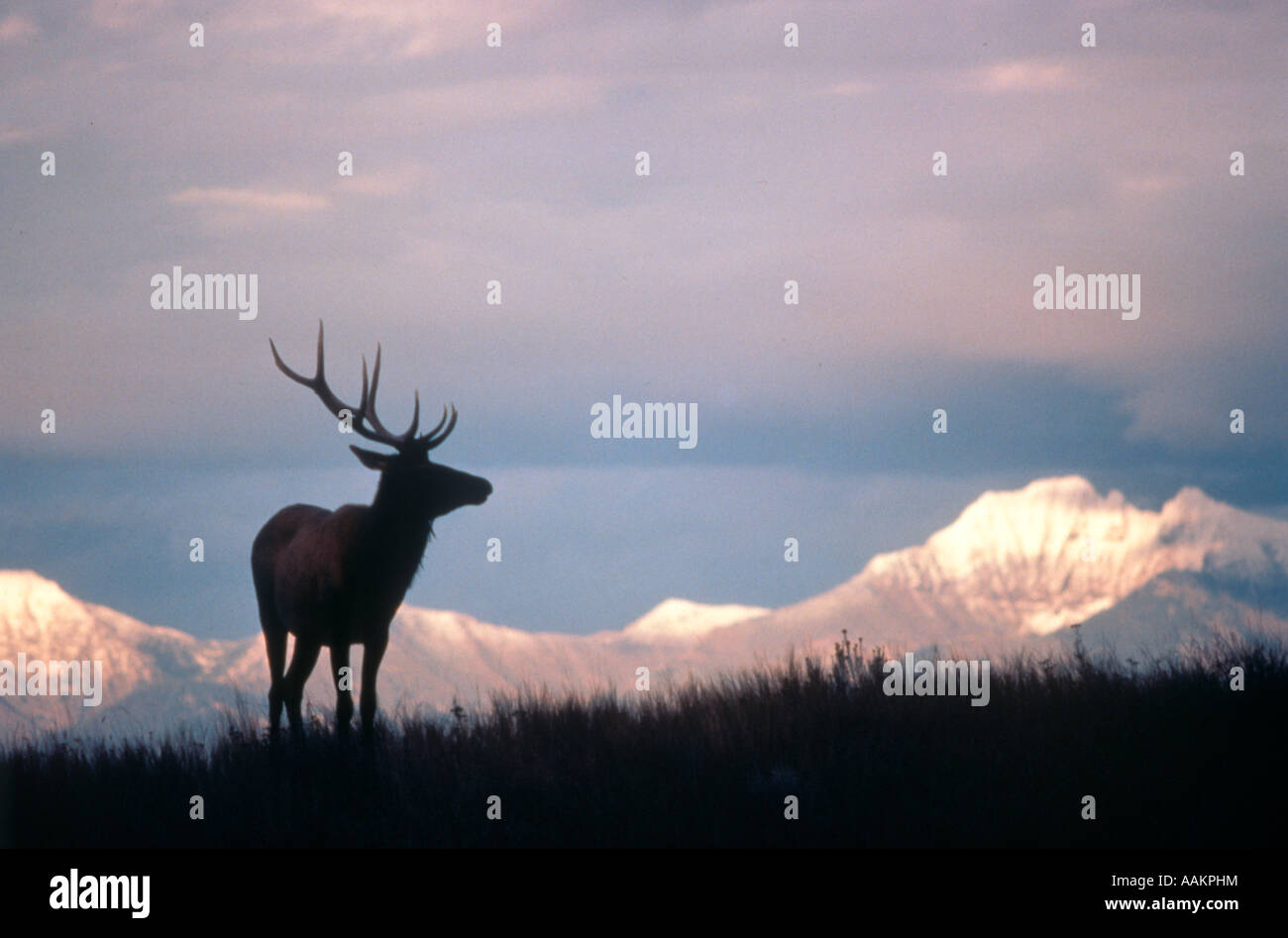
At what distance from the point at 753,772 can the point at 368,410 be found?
13.9 feet

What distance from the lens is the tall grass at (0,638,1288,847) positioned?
7.80 m

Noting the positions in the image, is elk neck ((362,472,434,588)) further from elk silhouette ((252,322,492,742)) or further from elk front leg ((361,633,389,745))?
elk front leg ((361,633,389,745))

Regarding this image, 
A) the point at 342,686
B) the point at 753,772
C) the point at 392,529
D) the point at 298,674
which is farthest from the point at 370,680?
the point at 753,772

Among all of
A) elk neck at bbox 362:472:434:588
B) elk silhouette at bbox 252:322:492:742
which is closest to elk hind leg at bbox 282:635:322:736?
elk silhouette at bbox 252:322:492:742

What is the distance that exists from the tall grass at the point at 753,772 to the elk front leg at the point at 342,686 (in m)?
0.22

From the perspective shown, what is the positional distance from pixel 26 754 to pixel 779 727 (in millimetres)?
5687

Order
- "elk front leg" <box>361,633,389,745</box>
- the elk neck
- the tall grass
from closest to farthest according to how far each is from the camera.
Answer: the tall grass
"elk front leg" <box>361,633,389,745</box>
the elk neck

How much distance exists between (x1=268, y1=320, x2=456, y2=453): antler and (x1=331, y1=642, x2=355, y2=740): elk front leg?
63.7 inches

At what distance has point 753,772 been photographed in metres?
8.28

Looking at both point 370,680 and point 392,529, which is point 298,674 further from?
point 392,529

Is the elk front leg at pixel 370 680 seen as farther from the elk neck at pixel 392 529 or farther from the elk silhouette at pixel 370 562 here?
the elk neck at pixel 392 529
